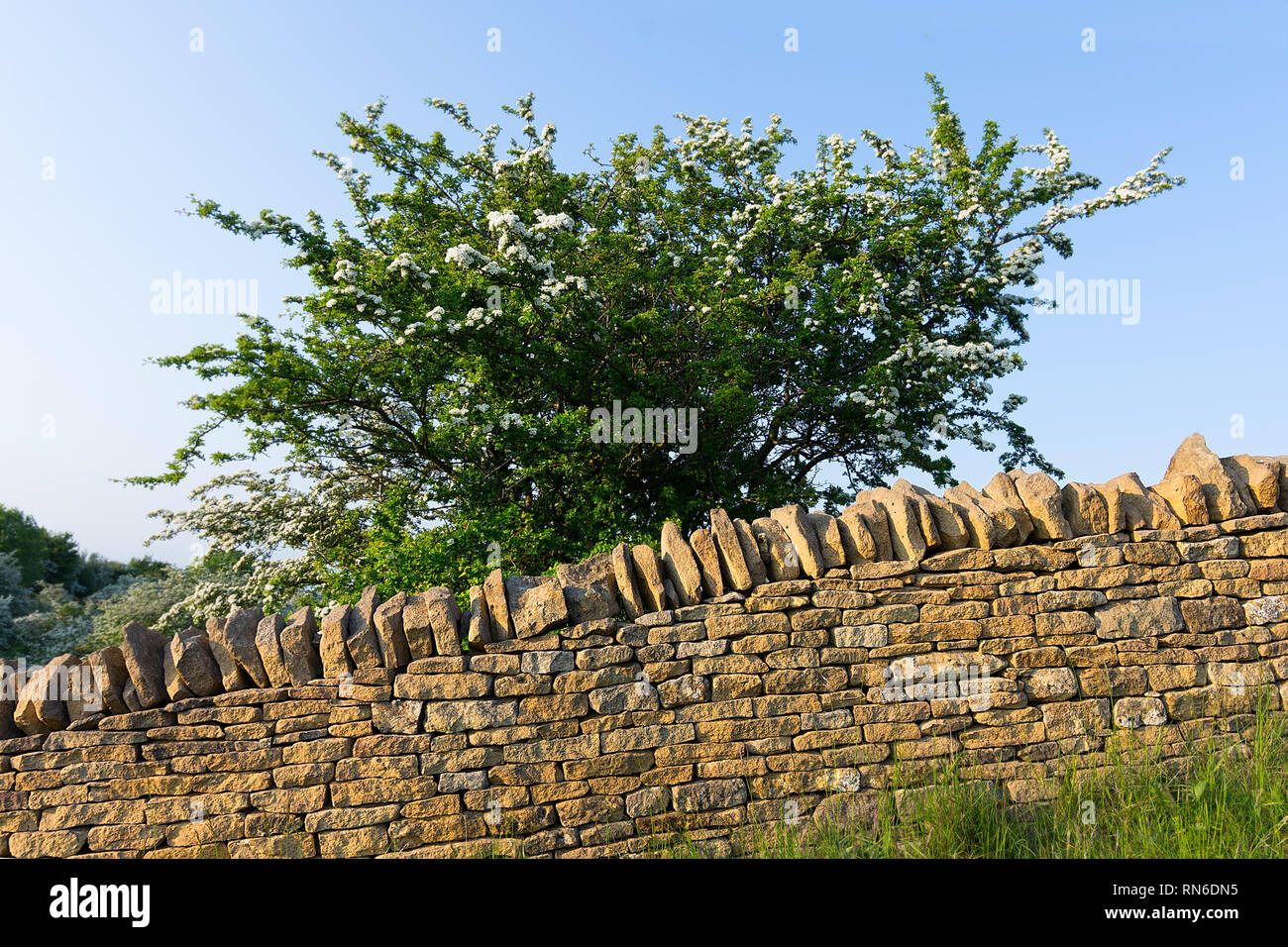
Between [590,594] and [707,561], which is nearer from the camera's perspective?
[590,594]

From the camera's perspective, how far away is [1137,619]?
14.6 ft

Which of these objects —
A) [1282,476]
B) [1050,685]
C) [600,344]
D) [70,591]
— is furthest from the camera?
[70,591]

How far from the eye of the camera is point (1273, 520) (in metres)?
4.61

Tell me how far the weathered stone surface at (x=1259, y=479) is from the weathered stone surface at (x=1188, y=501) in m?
0.27

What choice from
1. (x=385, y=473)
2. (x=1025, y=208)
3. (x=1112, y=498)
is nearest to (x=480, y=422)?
(x=385, y=473)

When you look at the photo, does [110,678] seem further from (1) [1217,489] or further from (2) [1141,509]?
(1) [1217,489]

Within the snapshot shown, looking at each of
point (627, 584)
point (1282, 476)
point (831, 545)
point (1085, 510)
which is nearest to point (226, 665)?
point (627, 584)

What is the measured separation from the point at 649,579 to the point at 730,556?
1.50 ft

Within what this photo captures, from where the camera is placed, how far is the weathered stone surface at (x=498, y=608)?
13.8 ft

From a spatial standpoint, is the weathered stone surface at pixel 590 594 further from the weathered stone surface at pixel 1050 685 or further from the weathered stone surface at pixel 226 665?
the weathered stone surface at pixel 1050 685

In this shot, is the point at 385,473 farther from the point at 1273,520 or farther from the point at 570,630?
the point at 1273,520

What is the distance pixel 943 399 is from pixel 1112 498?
21.8ft

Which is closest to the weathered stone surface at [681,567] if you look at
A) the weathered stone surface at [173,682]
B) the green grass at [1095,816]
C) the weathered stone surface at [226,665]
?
the green grass at [1095,816]

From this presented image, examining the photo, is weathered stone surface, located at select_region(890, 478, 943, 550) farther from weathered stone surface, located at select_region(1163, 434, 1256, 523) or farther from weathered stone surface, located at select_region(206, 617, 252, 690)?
A: weathered stone surface, located at select_region(206, 617, 252, 690)
